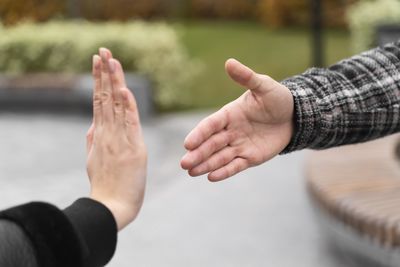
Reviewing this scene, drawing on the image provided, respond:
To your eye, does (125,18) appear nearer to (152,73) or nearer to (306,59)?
(306,59)

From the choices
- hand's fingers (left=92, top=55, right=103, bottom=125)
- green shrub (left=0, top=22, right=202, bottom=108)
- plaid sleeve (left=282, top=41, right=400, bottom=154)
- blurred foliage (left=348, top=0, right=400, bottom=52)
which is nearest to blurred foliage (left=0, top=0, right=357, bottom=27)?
green shrub (left=0, top=22, right=202, bottom=108)

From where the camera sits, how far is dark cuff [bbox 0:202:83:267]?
1.53 metres

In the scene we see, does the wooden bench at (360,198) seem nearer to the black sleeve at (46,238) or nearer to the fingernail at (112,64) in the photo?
the fingernail at (112,64)

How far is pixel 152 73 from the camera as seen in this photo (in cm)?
940

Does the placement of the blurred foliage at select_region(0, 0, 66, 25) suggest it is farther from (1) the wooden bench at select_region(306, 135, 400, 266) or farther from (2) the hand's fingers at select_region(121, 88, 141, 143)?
(2) the hand's fingers at select_region(121, 88, 141, 143)

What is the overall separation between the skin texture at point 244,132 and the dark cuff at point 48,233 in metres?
0.38

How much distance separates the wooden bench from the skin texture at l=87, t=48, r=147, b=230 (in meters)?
1.74

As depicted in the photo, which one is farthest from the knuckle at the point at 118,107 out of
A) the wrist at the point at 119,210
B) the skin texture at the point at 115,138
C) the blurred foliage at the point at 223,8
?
the blurred foliage at the point at 223,8

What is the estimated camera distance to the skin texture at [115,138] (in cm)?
205

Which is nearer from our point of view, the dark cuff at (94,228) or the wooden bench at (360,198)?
the dark cuff at (94,228)

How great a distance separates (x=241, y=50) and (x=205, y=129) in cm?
1189

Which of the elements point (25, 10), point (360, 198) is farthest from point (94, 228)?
point (25, 10)

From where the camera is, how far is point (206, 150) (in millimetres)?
1903

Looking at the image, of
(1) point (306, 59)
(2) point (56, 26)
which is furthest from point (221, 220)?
(1) point (306, 59)
